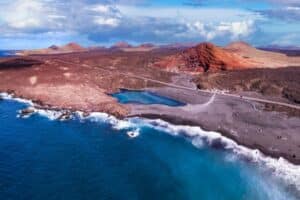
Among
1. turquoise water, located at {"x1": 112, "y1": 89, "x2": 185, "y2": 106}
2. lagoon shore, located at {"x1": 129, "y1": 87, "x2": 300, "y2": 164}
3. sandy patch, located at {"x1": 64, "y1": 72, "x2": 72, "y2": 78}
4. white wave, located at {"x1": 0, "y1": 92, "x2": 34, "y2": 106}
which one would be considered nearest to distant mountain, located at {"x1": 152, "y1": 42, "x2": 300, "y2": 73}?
turquoise water, located at {"x1": 112, "y1": 89, "x2": 185, "y2": 106}

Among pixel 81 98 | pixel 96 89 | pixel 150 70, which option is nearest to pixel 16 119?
pixel 81 98

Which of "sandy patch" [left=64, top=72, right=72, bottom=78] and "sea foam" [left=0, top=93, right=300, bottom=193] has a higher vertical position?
"sandy patch" [left=64, top=72, right=72, bottom=78]

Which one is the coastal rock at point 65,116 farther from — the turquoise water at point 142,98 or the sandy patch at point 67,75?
the sandy patch at point 67,75

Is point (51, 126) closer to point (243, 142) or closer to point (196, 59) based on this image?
point (243, 142)

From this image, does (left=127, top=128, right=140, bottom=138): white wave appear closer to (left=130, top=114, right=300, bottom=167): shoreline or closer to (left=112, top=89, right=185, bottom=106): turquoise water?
(left=130, top=114, right=300, bottom=167): shoreline

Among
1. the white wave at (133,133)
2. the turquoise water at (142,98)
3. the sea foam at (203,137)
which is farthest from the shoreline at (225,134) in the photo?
the turquoise water at (142,98)

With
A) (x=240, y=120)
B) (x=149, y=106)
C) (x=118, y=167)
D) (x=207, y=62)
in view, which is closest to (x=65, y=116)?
(x=149, y=106)
